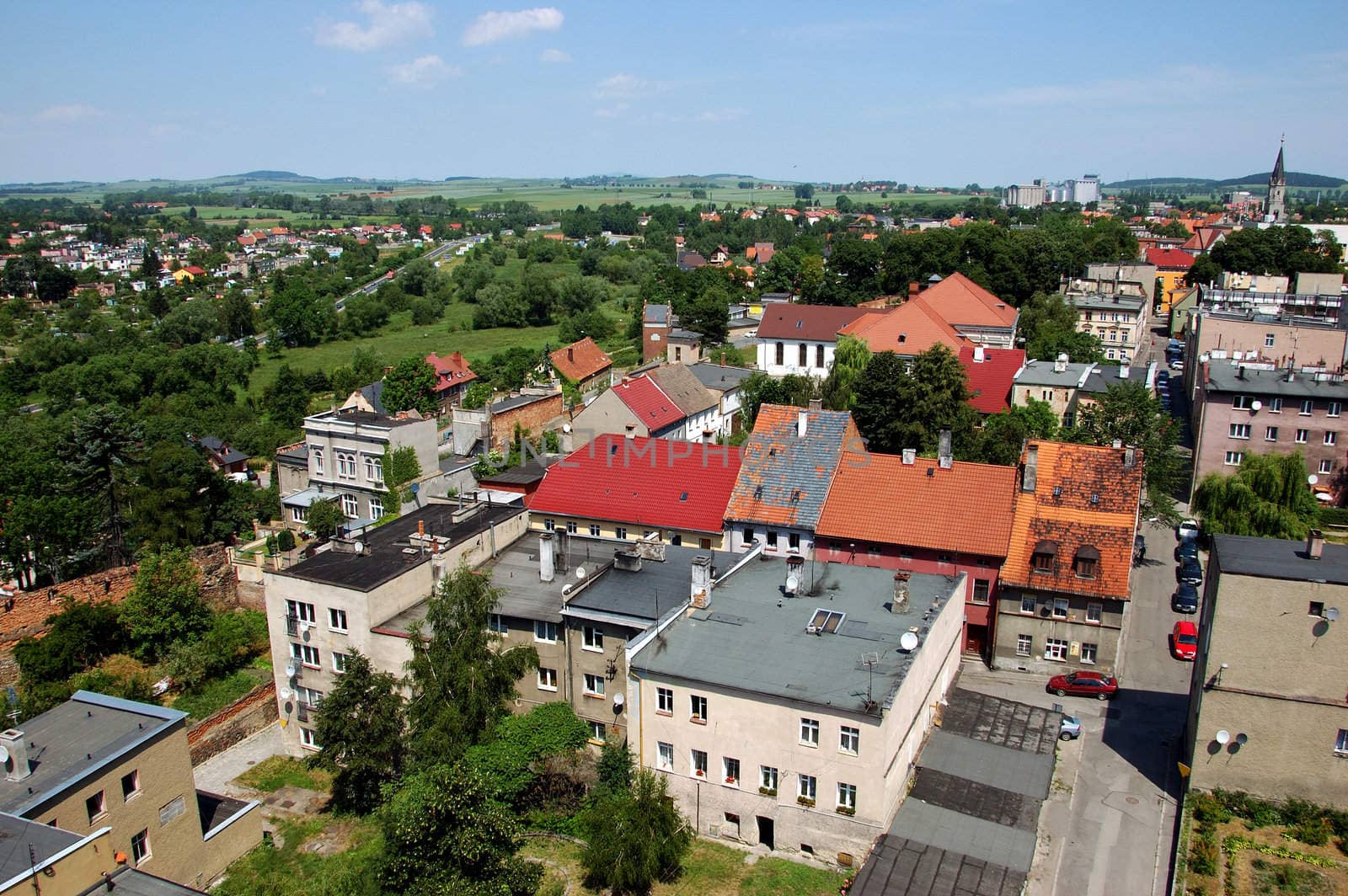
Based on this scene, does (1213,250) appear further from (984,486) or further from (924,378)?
(984,486)

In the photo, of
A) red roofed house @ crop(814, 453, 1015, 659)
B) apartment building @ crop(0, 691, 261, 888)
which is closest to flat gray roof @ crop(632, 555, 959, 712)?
red roofed house @ crop(814, 453, 1015, 659)

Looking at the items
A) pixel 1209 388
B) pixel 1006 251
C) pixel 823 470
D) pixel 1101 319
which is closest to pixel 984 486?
pixel 823 470

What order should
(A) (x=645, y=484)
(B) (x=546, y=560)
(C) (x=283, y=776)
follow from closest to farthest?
(B) (x=546, y=560) → (C) (x=283, y=776) → (A) (x=645, y=484)

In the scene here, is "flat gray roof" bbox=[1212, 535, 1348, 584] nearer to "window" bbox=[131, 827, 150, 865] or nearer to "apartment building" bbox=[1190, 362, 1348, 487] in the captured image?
"apartment building" bbox=[1190, 362, 1348, 487]

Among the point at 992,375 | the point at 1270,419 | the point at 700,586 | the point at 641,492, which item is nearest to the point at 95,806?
the point at 700,586

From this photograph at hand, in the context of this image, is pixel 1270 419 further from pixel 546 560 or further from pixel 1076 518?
pixel 546 560
